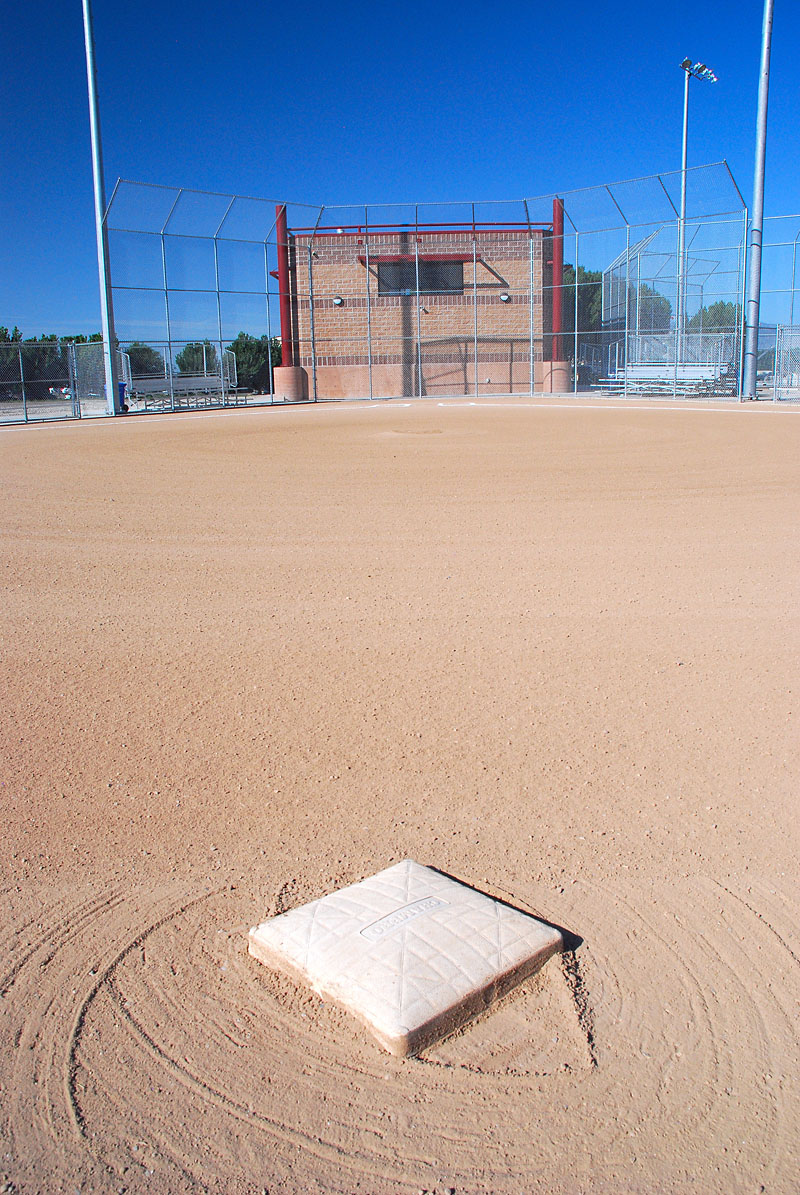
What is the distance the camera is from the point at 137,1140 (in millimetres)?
2064

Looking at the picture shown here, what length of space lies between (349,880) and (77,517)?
22.6ft

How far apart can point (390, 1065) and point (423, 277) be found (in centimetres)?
3320

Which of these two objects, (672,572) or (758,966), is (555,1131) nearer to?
(758,966)

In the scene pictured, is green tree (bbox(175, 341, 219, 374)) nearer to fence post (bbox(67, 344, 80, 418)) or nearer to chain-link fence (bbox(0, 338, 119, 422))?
chain-link fence (bbox(0, 338, 119, 422))

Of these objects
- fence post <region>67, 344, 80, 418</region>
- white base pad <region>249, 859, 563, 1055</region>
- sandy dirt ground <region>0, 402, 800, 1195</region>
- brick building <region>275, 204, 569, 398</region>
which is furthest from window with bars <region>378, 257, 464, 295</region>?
white base pad <region>249, 859, 563, 1055</region>

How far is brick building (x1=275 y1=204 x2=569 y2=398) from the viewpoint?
3244cm

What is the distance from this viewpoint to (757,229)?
74.9 feet

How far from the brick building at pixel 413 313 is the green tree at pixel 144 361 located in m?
5.75

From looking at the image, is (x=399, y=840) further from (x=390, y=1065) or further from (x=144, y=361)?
(x=144, y=361)

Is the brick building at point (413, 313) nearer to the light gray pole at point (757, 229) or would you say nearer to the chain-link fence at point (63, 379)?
the chain-link fence at point (63, 379)

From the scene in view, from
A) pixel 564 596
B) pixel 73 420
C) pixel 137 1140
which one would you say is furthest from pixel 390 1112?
pixel 73 420

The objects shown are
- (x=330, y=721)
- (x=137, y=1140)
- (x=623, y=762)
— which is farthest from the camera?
(x=330, y=721)

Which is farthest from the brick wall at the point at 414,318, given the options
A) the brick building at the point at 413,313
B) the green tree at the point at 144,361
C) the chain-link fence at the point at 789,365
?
the chain-link fence at the point at 789,365

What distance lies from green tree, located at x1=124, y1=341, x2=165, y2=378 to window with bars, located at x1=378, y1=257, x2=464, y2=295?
9.13 metres
